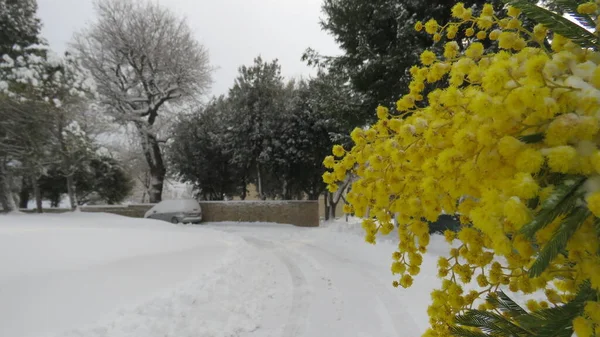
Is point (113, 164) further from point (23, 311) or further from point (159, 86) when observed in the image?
point (23, 311)

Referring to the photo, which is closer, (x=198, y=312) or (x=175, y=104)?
(x=198, y=312)

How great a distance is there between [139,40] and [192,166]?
7.53 metres

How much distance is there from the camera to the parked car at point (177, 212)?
16.5 metres

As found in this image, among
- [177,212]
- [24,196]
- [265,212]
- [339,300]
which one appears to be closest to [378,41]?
[339,300]

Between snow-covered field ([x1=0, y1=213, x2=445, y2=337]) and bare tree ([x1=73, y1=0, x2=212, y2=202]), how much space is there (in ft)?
47.4

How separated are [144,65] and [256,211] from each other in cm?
1054

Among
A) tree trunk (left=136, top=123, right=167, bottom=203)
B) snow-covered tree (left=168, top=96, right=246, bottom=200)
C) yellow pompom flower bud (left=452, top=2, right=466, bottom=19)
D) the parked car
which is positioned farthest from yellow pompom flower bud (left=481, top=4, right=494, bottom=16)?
tree trunk (left=136, top=123, right=167, bottom=203)

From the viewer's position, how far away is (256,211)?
58.0ft

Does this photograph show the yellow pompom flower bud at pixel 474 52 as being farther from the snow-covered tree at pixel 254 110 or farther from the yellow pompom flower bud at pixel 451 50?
the snow-covered tree at pixel 254 110

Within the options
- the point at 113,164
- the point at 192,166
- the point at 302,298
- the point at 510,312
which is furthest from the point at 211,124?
the point at 510,312

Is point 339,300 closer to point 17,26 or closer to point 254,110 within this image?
point 254,110

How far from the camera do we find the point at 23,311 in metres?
3.02

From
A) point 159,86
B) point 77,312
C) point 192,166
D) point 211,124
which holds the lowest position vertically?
point 77,312

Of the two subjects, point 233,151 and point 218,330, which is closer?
point 218,330
